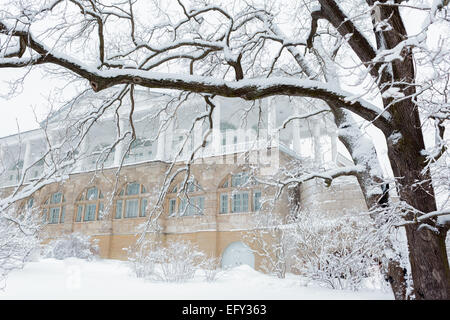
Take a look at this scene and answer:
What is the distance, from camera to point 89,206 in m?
28.4

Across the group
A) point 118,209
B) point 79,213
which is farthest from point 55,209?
point 118,209

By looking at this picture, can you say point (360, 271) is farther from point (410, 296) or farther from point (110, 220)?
point (110, 220)

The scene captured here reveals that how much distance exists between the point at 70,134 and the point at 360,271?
8563 millimetres

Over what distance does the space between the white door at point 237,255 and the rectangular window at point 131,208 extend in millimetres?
7432

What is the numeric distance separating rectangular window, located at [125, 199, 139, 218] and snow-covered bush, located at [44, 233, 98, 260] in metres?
3.03

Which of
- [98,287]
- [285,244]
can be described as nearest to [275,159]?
[285,244]

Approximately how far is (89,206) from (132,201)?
428 cm

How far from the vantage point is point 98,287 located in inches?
443

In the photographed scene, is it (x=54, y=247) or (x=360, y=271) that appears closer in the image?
(x=360, y=271)

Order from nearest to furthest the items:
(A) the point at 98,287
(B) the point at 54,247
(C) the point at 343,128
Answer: (C) the point at 343,128 → (A) the point at 98,287 → (B) the point at 54,247

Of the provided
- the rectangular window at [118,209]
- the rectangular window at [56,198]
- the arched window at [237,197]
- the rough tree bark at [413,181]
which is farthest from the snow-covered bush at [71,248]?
the rough tree bark at [413,181]

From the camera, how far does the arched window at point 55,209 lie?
97.2 feet
